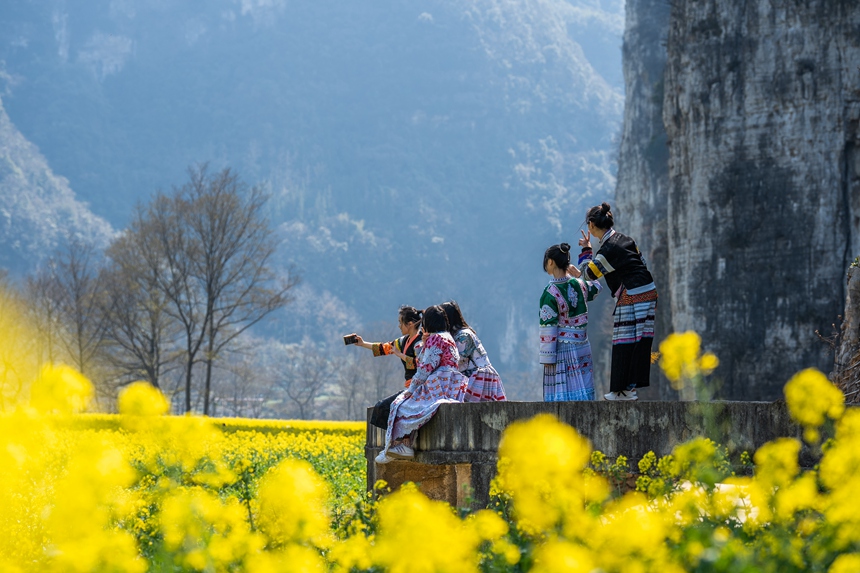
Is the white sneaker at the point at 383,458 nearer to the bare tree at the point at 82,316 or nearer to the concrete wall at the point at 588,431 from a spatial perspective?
the concrete wall at the point at 588,431

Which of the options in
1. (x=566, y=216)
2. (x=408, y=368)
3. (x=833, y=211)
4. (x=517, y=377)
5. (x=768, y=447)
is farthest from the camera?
(x=566, y=216)

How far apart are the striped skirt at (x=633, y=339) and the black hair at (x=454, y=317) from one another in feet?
4.74

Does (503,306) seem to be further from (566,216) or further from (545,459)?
(545,459)

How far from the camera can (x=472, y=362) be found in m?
9.58

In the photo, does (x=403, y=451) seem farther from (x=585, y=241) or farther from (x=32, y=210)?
(x=32, y=210)

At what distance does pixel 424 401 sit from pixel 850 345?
13.3 ft

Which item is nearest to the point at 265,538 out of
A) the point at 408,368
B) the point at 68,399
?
the point at 68,399

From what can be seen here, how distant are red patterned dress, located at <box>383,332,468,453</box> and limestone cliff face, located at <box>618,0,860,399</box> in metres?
17.8

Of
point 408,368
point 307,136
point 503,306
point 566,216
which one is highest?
point 307,136

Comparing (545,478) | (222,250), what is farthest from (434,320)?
(222,250)

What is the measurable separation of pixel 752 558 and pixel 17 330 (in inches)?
1679

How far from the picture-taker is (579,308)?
8945 millimetres

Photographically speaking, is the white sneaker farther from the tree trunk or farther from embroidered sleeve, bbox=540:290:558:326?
the tree trunk

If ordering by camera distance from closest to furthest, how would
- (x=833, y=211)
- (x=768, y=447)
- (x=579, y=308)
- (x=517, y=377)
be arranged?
(x=768, y=447), (x=579, y=308), (x=833, y=211), (x=517, y=377)
